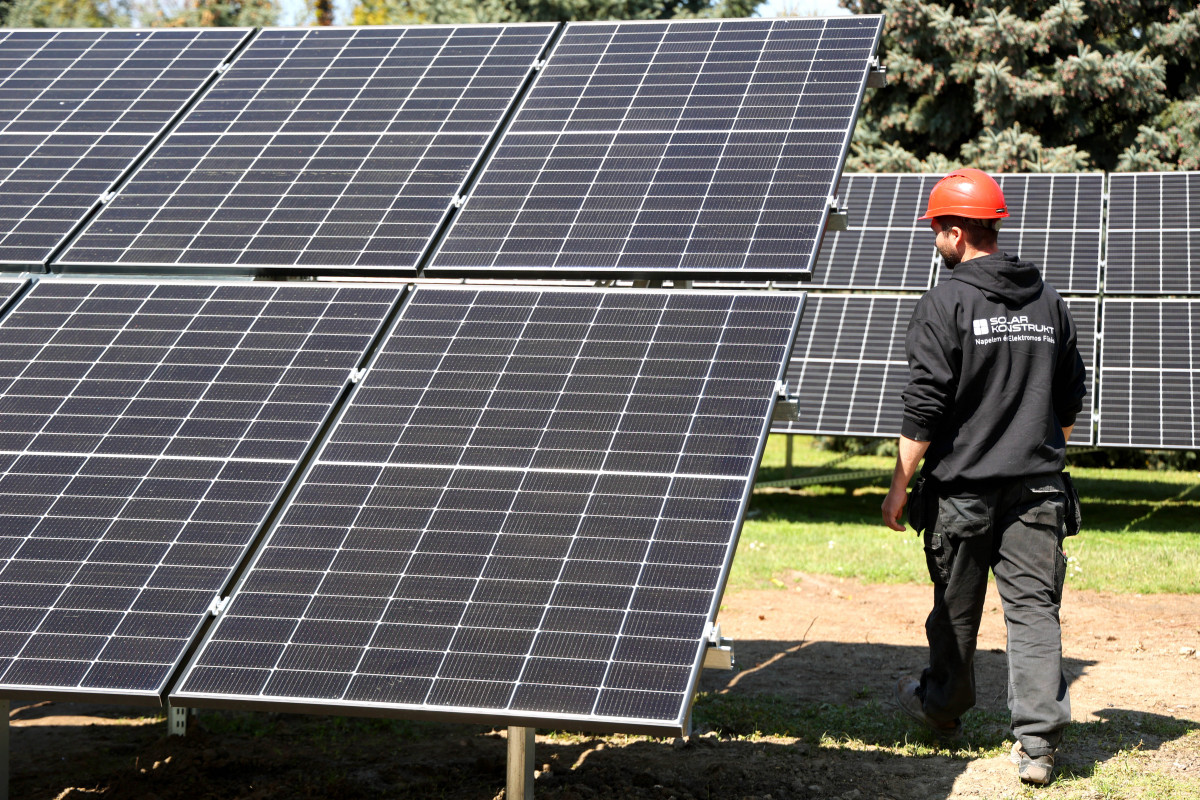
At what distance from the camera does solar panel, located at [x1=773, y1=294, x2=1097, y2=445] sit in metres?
12.9

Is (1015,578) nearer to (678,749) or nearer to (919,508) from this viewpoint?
(919,508)

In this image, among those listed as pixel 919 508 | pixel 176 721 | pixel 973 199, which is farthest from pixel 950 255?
pixel 176 721

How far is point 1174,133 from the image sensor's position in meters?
22.1

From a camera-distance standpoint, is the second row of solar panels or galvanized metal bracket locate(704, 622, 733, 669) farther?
the second row of solar panels

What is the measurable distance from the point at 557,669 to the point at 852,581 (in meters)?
6.79

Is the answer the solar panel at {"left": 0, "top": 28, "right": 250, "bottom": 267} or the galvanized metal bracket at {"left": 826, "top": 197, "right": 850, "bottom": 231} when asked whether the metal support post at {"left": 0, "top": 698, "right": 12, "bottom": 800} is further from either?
the galvanized metal bracket at {"left": 826, "top": 197, "right": 850, "bottom": 231}

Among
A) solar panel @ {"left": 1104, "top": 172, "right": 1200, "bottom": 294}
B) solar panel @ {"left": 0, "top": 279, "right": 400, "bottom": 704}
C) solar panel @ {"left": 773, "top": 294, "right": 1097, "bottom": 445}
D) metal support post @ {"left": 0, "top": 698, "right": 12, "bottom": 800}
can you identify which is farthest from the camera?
solar panel @ {"left": 1104, "top": 172, "right": 1200, "bottom": 294}

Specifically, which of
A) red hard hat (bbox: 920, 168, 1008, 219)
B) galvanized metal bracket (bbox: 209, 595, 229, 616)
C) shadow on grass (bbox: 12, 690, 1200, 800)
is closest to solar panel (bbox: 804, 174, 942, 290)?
shadow on grass (bbox: 12, 690, 1200, 800)

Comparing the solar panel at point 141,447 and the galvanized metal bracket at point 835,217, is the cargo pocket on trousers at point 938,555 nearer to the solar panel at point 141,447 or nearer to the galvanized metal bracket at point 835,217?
the galvanized metal bracket at point 835,217

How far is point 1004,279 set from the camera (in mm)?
5547

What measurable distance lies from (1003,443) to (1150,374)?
8268mm

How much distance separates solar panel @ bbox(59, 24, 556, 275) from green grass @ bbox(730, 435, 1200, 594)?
16.7 feet

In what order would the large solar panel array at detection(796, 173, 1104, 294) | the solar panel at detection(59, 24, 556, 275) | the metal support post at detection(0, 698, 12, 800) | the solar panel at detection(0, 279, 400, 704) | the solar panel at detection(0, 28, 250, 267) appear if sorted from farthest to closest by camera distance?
the large solar panel array at detection(796, 173, 1104, 294)
the solar panel at detection(0, 28, 250, 267)
the solar panel at detection(59, 24, 556, 275)
the metal support post at detection(0, 698, 12, 800)
the solar panel at detection(0, 279, 400, 704)

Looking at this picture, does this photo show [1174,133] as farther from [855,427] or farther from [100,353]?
[100,353]
